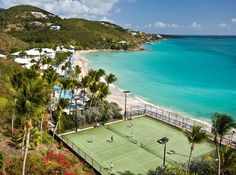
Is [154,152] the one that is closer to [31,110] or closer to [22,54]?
[31,110]

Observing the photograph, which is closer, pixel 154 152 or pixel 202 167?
pixel 202 167

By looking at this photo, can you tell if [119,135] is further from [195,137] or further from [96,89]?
[195,137]

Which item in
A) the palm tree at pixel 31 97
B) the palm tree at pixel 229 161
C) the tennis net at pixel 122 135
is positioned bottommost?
the tennis net at pixel 122 135

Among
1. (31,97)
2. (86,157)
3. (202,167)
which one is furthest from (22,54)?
(202,167)

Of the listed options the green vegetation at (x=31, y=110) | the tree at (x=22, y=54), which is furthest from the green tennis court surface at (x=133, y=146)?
the tree at (x=22, y=54)

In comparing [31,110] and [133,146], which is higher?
[31,110]

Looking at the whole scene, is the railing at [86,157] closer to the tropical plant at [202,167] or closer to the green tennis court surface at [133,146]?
the green tennis court surface at [133,146]

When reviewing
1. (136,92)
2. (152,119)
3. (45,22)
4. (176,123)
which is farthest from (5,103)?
(45,22)
